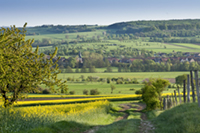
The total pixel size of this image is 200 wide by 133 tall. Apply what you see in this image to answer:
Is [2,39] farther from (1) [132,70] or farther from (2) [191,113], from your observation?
(1) [132,70]

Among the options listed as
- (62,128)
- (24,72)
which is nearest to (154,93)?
(24,72)

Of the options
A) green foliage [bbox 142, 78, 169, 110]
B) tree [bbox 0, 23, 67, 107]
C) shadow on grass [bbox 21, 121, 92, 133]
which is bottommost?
green foliage [bbox 142, 78, 169, 110]

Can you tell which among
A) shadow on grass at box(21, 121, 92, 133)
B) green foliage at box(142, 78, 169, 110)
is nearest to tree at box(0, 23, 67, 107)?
shadow on grass at box(21, 121, 92, 133)

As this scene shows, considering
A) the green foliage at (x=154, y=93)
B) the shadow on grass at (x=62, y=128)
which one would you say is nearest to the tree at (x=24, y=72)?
the shadow on grass at (x=62, y=128)

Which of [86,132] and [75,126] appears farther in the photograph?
[75,126]

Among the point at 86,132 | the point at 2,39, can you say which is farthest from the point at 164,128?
the point at 2,39

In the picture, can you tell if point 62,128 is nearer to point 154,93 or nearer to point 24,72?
point 24,72

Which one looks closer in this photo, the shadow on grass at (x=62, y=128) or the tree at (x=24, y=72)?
the shadow on grass at (x=62, y=128)

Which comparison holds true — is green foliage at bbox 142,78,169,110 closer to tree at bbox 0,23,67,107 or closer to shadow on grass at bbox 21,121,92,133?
tree at bbox 0,23,67,107

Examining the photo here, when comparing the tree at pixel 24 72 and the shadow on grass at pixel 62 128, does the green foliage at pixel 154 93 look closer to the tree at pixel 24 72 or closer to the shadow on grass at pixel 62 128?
the tree at pixel 24 72

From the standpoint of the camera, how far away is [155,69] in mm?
163875

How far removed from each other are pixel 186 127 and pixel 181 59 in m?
190

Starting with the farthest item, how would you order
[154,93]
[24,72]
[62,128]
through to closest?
1. [154,93]
2. [24,72]
3. [62,128]

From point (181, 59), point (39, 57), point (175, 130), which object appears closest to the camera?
point (175, 130)
